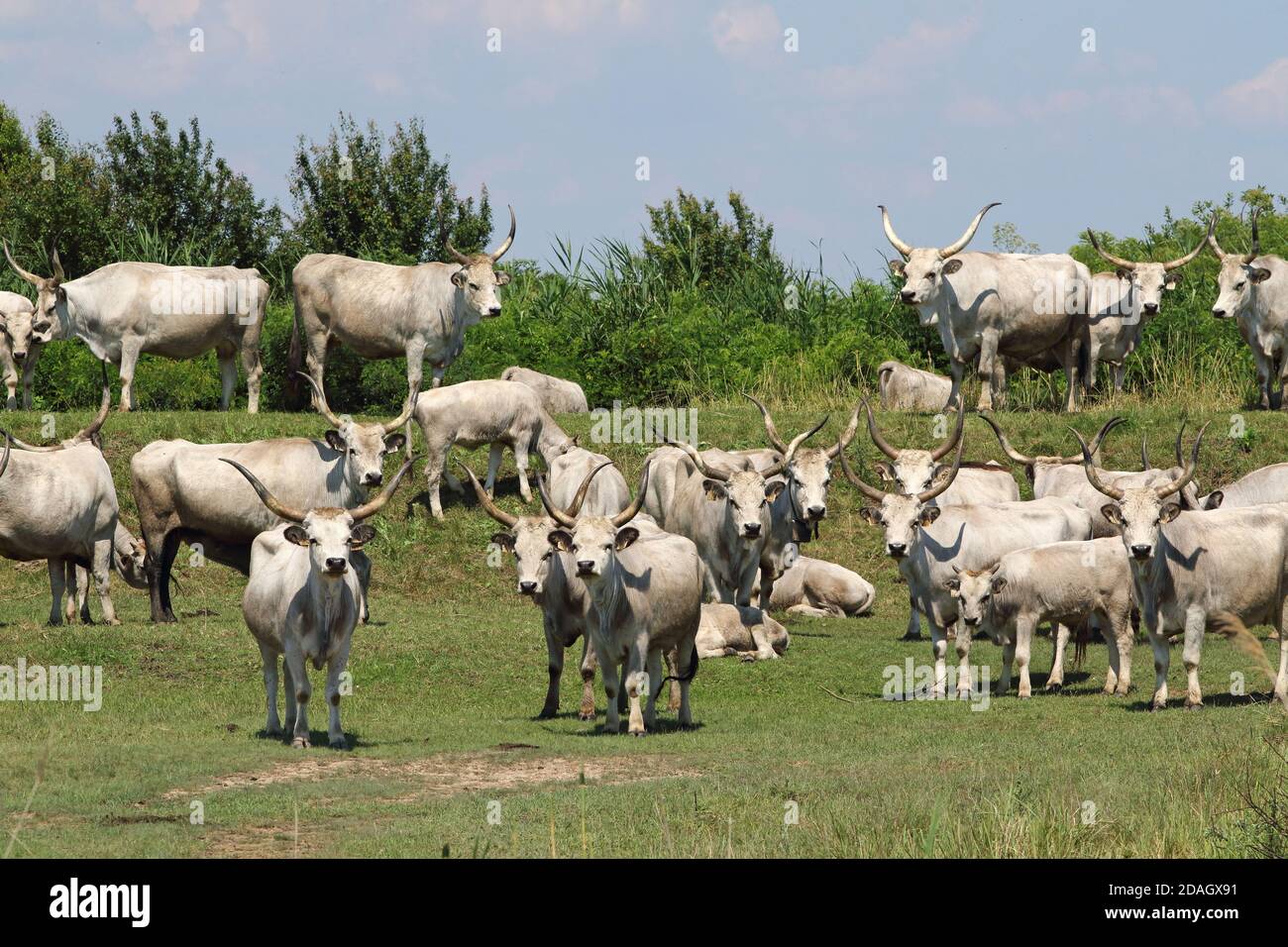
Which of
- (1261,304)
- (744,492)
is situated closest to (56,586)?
(744,492)

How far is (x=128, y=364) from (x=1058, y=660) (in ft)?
47.8

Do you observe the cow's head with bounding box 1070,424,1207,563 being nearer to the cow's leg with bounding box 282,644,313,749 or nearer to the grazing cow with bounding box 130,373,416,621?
the cow's leg with bounding box 282,644,313,749

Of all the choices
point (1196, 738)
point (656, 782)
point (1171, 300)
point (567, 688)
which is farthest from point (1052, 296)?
point (656, 782)

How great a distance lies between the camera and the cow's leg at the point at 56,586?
17.3 m

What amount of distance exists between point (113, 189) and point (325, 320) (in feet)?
53.5

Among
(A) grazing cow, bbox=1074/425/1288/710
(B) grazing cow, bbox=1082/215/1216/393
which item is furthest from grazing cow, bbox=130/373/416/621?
(B) grazing cow, bbox=1082/215/1216/393

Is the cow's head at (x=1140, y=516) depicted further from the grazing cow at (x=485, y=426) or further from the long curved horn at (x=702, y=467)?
the grazing cow at (x=485, y=426)

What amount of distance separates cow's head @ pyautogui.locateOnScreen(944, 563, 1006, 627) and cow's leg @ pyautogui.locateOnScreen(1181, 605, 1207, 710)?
186 centimetres

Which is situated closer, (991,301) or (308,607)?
(308,607)

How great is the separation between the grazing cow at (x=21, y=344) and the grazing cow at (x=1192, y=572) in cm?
1599

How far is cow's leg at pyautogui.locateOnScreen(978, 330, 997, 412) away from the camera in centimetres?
2420

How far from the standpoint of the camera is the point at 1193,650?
45.1 ft

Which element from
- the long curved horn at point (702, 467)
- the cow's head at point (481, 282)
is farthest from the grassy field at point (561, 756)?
the cow's head at point (481, 282)

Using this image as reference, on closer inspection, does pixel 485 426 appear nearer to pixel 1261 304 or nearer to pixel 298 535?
pixel 298 535
